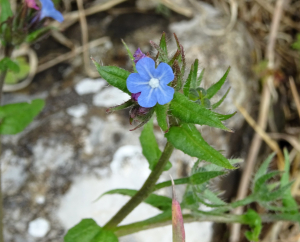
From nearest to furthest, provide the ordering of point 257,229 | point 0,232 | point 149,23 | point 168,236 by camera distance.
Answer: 1. point 257,229
2. point 0,232
3. point 168,236
4. point 149,23

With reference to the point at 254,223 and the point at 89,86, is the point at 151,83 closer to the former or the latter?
the point at 254,223

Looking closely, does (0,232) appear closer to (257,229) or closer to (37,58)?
(257,229)

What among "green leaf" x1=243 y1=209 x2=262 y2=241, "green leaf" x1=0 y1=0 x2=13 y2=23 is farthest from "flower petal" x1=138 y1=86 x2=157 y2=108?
"green leaf" x1=0 y1=0 x2=13 y2=23

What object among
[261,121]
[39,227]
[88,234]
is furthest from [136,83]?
[261,121]

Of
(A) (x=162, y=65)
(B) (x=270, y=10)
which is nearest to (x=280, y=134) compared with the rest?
(B) (x=270, y=10)

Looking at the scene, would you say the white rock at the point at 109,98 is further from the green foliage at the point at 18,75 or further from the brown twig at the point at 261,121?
the brown twig at the point at 261,121
